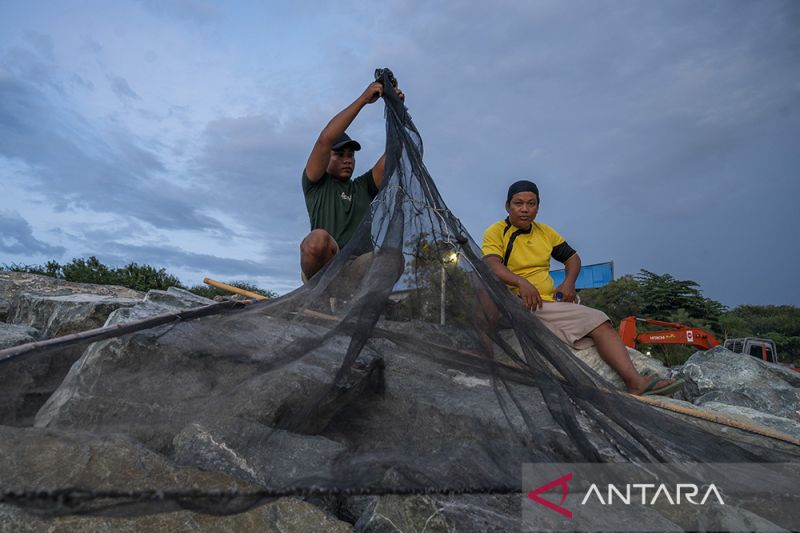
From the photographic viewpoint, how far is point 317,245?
3.54 meters

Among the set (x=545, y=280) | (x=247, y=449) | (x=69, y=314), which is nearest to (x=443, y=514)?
(x=247, y=449)

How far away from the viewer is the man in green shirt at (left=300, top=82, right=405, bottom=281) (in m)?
3.56

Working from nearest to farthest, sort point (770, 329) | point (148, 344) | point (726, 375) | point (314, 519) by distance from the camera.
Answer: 1. point (314, 519)
2. point (148, 344)
3. point (726, 375)
4. point (770, 329)

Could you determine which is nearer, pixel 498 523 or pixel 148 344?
pixel 498 523

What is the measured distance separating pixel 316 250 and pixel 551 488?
93.2 inches

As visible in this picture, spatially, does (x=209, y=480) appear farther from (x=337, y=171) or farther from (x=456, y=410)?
(x=337, y=171)

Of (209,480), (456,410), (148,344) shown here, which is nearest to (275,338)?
(148,344)

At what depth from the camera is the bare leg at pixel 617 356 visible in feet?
11.6

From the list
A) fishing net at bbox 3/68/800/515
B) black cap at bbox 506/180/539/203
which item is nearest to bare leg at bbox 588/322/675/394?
fishing net at bbox 3/68/800/515

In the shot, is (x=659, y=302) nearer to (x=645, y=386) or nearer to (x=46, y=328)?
(x=645, y=386)

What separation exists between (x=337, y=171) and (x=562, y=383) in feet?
8.99

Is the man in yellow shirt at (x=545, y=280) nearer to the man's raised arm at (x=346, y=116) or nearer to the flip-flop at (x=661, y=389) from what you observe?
the flip-flop at (x=661, y=389)

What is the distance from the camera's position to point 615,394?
2404 mm

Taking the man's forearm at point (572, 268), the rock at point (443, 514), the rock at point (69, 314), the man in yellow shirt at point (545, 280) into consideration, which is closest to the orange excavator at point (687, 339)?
the man's forearm at point (572, 268)
